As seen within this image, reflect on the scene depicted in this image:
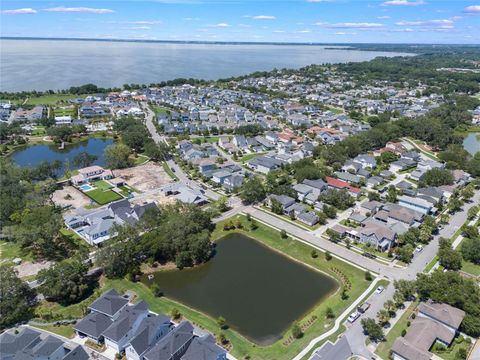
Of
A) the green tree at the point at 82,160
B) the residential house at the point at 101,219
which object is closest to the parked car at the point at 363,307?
the residential house at the point at 101,219

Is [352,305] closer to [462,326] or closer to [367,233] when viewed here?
[462,326]

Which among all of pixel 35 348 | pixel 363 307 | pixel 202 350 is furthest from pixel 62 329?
pixel 363 307

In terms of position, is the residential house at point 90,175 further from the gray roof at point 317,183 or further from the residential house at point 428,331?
the residential house at point 428,331

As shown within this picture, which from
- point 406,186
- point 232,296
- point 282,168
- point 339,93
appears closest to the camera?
point 232,296

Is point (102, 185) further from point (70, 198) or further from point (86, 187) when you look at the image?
point (70, 198)

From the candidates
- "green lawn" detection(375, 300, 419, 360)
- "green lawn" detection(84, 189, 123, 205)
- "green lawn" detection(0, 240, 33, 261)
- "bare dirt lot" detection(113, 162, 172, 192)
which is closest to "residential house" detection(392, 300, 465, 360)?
"green lawn" detection(375, 300, 419, 360)

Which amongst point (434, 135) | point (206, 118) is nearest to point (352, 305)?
point (434, 135)

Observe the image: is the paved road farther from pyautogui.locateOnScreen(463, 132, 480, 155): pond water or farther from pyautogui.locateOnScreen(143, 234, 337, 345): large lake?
pyautogui.locateOnScreen(463, 132, 480, 155): pond water
